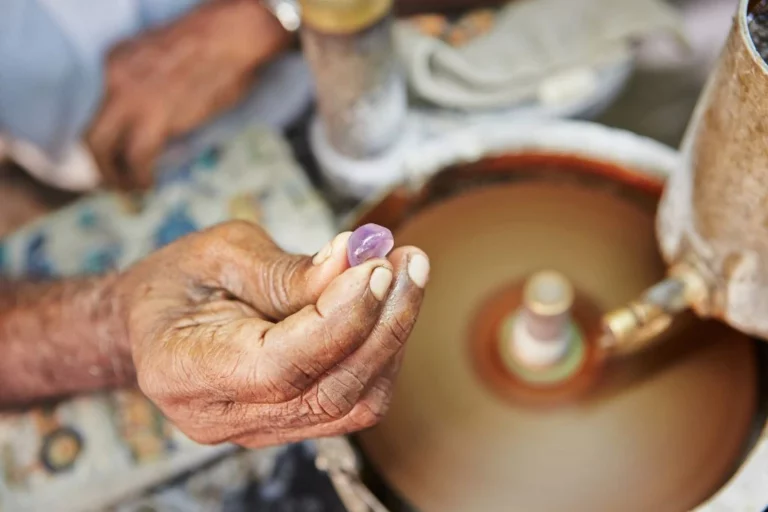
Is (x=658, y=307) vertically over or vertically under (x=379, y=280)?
under

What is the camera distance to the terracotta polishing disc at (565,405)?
0.89 metres

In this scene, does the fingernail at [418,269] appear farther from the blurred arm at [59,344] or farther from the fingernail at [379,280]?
the blurred arm at [59,344]

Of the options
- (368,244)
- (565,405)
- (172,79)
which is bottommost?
(565,405)

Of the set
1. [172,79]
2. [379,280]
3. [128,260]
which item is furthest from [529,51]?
[379,280]

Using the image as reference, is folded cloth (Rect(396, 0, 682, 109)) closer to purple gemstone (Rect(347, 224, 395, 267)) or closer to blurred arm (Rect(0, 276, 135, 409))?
blurred arm (Rect(0, 276, 135, 409))

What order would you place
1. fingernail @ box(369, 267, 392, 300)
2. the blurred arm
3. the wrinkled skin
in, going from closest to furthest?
fingernail @ box(369, 267, 392, 300) < the blurred arm < the wrinkled skin

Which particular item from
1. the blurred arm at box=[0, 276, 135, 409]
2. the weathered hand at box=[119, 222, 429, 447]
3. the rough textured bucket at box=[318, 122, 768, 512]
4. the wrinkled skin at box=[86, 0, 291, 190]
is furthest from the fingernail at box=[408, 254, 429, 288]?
the wrinkled skin at box=[86, 0, 291, 190]

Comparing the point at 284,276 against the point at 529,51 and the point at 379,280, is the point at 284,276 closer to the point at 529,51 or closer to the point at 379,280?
the point at 379,280

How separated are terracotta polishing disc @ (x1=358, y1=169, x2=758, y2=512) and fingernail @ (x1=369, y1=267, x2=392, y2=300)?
0.40 metres

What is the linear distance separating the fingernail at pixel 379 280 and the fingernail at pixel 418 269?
0.03 m

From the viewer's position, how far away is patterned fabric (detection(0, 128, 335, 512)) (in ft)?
3.61

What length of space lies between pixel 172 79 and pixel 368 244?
0.84 meters

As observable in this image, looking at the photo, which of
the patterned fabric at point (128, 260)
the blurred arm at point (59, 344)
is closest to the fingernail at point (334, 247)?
the blurred arm at point (59, 344)

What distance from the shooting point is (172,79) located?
131cm
